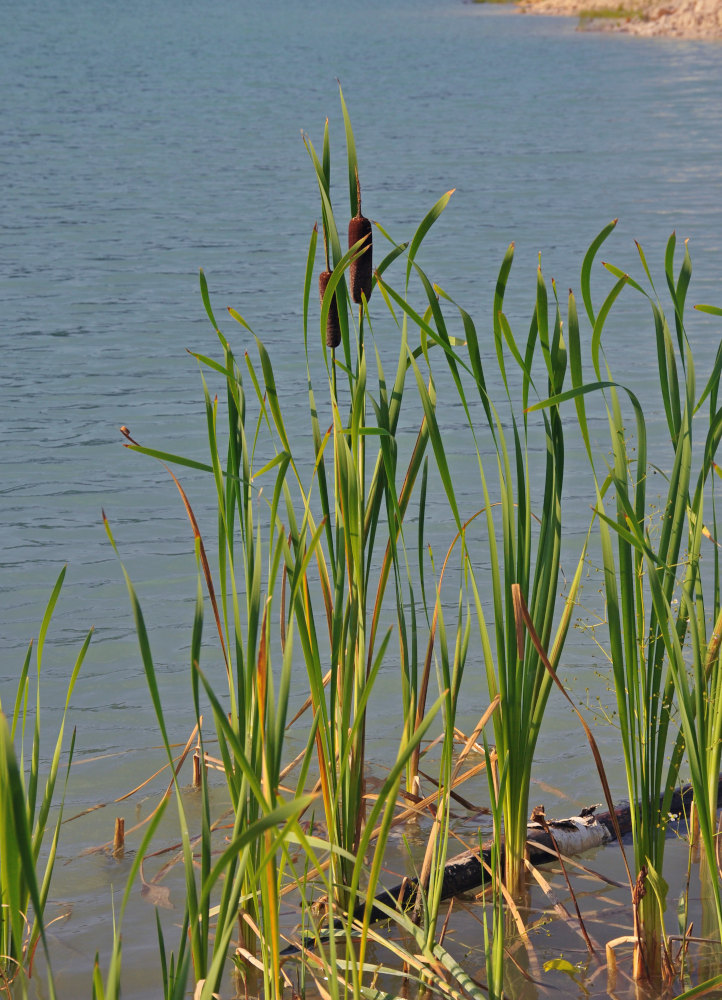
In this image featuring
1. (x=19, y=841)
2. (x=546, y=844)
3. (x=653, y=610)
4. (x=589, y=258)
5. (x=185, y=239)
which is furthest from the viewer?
(x=185, y=239)

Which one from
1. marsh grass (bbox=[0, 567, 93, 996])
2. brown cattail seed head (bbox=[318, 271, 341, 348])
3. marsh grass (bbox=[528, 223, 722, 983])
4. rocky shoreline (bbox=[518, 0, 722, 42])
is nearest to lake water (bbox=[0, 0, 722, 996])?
marsh grass (bbox=[0, 567, 93, 996])

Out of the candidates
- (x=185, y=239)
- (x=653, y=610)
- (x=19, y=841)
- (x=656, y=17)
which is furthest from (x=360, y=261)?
(x=656, y=17)

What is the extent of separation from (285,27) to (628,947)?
45.1 meters

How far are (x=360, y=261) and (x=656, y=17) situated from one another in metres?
44.6

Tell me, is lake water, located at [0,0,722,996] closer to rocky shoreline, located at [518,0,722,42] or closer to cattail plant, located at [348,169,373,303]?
Answer: cattail plant, located at [348,169,373,303]

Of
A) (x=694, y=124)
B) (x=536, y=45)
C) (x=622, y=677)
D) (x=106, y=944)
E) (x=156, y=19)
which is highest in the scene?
(x=156, y=19)

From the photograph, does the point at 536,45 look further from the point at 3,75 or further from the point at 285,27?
the point at 3,75

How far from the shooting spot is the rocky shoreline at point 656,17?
38.0 metres

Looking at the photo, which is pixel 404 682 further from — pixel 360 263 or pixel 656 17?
pixel 656 17

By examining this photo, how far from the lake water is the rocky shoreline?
9178mm

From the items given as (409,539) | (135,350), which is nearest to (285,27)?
(135,350)

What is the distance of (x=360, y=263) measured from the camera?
5.53 ft

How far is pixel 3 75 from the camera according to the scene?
81.9 ft

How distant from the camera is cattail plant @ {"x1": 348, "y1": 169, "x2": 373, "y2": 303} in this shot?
164 centimetres
